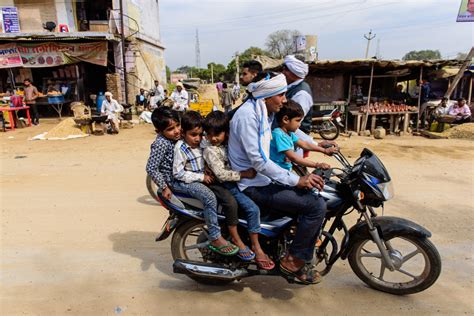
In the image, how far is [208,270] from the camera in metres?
2.76

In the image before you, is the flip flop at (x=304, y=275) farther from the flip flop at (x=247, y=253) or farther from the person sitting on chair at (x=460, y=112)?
the person sitting on chair at (x=460, y=112)

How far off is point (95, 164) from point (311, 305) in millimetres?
5832

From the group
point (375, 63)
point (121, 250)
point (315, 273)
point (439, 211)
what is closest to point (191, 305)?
point (315, 273)

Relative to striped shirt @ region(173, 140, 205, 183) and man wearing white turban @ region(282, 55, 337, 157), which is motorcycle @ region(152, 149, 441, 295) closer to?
striped shirt @ region(173, 140, 205, 183)

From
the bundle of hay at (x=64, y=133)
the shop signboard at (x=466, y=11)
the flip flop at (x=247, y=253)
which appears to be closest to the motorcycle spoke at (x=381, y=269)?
the flip flop at (x=247, y=253)

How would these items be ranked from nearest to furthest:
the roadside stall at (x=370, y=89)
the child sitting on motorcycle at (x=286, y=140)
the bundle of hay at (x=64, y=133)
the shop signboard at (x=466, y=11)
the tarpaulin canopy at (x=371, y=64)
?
the child sitting on motorcycle at (x=286, y=140) → the bundle of hay at (x=64, y=133) → the tarpaulin canopy at (x=371, y=64) → the roadside stall at (x=370, y=89) → the shop signboard at (x=466, y=11)

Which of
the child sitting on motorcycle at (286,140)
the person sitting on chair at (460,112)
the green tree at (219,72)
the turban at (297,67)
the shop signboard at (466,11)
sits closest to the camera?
the child sitting on motorcycle at (286,140)

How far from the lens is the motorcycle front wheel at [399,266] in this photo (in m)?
2.64

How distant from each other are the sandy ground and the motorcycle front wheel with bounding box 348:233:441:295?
0.10 m

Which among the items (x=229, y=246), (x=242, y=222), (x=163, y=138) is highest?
(x=163, y=138)

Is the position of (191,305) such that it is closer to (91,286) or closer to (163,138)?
(91,286)

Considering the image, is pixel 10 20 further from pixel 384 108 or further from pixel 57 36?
pixel 384 108

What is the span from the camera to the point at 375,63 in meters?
11.2

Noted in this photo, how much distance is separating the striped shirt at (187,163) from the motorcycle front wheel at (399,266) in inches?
56.5
